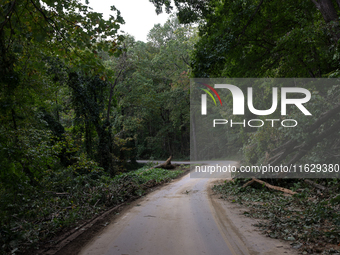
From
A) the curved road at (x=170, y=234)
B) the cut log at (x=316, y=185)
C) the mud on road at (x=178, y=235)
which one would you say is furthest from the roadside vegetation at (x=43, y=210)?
the cut log at (x=316, y=185)

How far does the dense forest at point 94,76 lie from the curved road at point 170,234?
1.30 metres

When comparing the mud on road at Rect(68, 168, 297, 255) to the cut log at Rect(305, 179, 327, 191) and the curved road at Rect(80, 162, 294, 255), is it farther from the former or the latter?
the cut log at Rect(305, 179, 327, 191)

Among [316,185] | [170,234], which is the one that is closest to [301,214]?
[316,185]

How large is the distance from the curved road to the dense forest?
1.30 metres

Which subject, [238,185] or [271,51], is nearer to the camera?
[271,51]

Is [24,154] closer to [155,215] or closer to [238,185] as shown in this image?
[155,215]

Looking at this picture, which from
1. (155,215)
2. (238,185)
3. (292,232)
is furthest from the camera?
(238,185)

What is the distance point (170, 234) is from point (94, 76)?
18.5 ft

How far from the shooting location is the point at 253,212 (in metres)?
8.36

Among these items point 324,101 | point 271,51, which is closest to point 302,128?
point 324,101

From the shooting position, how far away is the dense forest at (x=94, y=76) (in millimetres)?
5102

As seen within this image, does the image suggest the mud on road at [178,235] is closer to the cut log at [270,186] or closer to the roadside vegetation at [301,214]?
the roadside vegetation at [301,214]

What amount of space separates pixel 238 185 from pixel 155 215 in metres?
6.53

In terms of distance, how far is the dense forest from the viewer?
510cm
